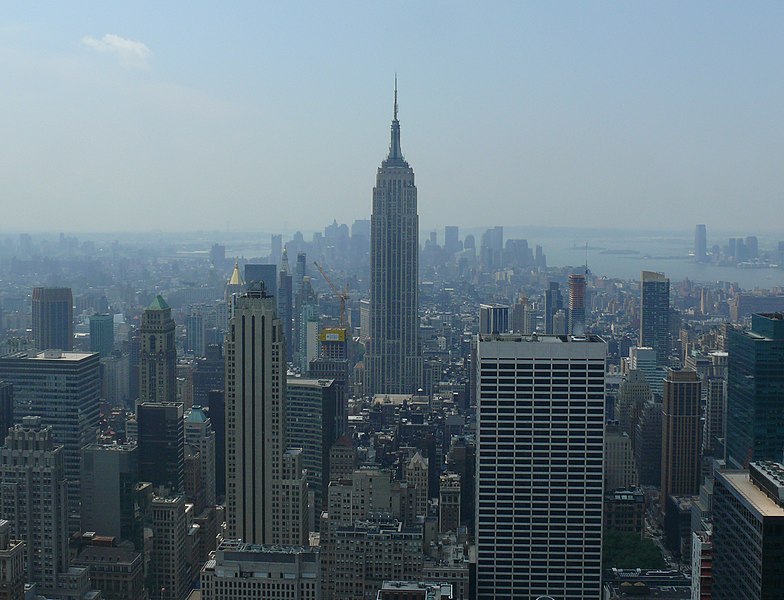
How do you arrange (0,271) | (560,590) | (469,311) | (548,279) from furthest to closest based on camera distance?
(469,311) → (548,279) → (0,271) → (560,590)

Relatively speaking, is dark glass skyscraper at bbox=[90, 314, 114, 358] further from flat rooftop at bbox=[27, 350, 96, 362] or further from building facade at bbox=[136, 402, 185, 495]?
building facade at bbox=[136, 402, 185, 495]

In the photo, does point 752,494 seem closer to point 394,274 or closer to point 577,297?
point 577,297

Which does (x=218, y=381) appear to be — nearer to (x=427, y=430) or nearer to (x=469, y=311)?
(x=427, y=430)

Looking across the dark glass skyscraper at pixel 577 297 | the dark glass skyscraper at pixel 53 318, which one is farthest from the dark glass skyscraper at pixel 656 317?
the dark glass skyscraper at pixel 53 318

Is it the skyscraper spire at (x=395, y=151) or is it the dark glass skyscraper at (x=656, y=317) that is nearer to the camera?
the dark glass skyscraper at (x=656, y=317)

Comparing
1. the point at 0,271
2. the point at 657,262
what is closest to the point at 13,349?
the point at 0,271

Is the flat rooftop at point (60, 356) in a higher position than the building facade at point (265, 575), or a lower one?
higher

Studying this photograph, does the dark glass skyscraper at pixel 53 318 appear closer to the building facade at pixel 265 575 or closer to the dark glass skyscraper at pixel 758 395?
the building facade at pixel 265 575
